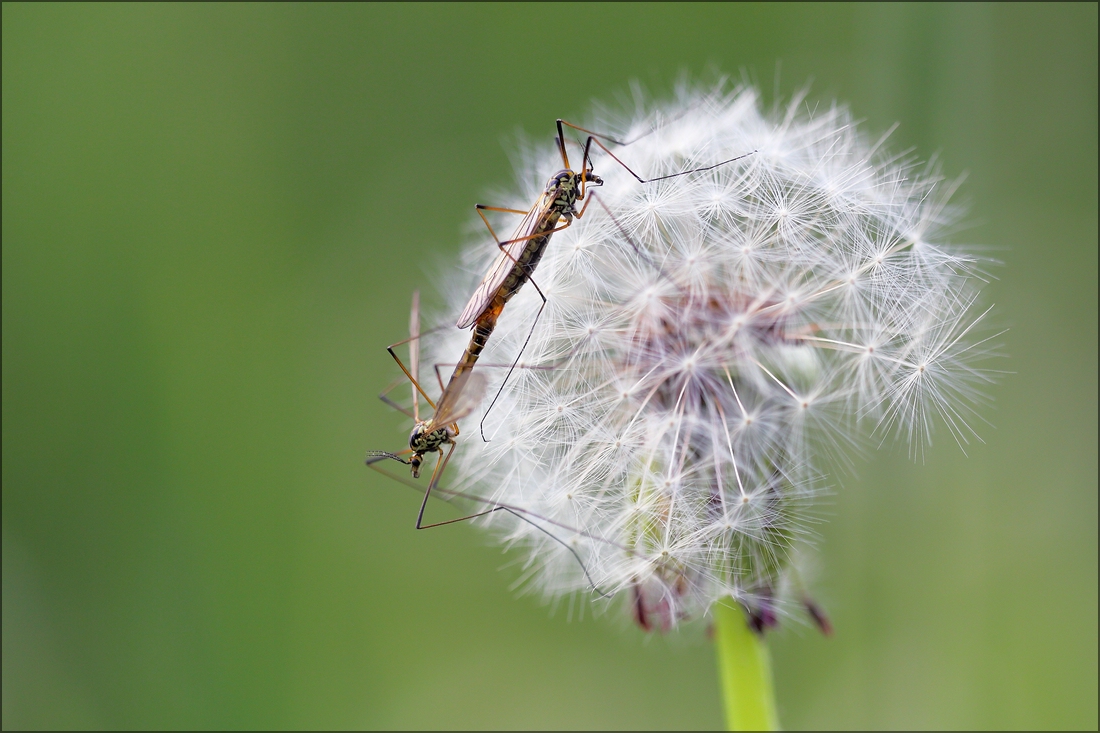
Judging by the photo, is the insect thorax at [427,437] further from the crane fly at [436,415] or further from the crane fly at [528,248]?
the crane fly at [528,248]

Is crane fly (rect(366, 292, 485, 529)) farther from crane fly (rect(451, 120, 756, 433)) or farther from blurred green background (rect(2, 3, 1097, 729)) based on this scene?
blurred green background (rect(2, 3, 1097, 729))

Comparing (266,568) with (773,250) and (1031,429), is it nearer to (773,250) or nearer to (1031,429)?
(773,250)

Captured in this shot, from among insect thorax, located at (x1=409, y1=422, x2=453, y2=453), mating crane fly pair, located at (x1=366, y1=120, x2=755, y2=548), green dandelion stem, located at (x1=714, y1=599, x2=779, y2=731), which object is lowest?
green dandelion stem, located at (x1=714, y1=599, x2=779, y2=731)

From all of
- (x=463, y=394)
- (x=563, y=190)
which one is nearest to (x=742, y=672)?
(x=463, y=394)

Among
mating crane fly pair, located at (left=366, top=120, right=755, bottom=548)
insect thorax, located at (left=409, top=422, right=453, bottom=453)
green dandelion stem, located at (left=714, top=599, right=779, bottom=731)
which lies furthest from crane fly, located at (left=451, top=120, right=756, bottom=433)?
green dandelion stem, located at (left=714, top=599, right=779, bottom=731)

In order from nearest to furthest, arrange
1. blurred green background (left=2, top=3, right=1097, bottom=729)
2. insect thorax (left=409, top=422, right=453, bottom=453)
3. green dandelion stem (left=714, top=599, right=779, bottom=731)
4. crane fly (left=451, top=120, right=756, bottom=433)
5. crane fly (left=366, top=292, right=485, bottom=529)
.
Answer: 1. green dandelion stem (left=714, top=599, right=779, bottom=731)
2. crane fly (left=451, top=120, right=756, bottom=433)
3. crane fly (left=366, top=292, right=485, bottom=529)
4. insect thorax (left=409, top=422, right=453, bottom=453)
5. blurred green background (left=2, top=3, right=1097, bottom=729)

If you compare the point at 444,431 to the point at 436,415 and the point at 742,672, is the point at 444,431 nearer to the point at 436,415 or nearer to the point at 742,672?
the point at 436,415

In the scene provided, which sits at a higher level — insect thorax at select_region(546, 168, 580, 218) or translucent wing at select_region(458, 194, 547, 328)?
insect thorax at select_region(546, 168, 580, 218)

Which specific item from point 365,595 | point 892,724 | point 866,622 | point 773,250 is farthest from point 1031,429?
point 365,595
